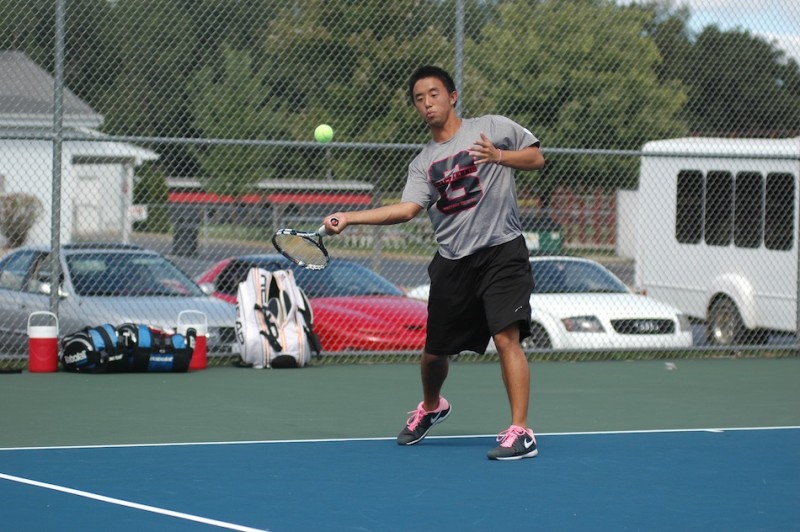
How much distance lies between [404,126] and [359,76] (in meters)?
1.05

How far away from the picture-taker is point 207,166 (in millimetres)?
17922

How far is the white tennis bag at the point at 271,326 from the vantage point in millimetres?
11969

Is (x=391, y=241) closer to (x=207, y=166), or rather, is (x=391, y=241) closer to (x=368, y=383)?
(x=207, y=166)

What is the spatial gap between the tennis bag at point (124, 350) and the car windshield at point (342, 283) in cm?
245

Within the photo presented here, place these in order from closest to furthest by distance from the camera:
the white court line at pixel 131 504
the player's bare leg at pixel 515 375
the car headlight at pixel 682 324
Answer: the white court line at pixel 131 504, the player's bare leg at pixel 515 375, the car headlight at pixel 682 324

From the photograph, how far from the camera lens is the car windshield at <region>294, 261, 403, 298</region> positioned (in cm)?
1370

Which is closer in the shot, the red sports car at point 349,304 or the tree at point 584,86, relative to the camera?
the red sports car at point 349,304

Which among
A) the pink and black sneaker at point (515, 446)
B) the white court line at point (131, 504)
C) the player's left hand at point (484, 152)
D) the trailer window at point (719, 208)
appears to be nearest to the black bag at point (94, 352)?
the white court line at point (131, 504)

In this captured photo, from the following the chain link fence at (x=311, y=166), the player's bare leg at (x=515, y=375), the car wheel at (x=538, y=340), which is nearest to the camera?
the player's bare leg at (x=515, y=375)

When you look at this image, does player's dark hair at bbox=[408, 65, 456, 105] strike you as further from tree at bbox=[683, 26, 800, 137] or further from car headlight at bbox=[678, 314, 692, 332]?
tree at bbox=[683, 26, 800, 137]

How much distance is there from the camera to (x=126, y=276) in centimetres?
1269

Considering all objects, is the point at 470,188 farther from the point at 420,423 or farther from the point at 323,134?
the point at 323,134

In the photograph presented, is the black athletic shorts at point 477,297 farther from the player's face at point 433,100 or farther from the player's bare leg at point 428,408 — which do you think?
the player's face at point 433,100

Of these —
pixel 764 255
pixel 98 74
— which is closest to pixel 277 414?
pixel 98 74
